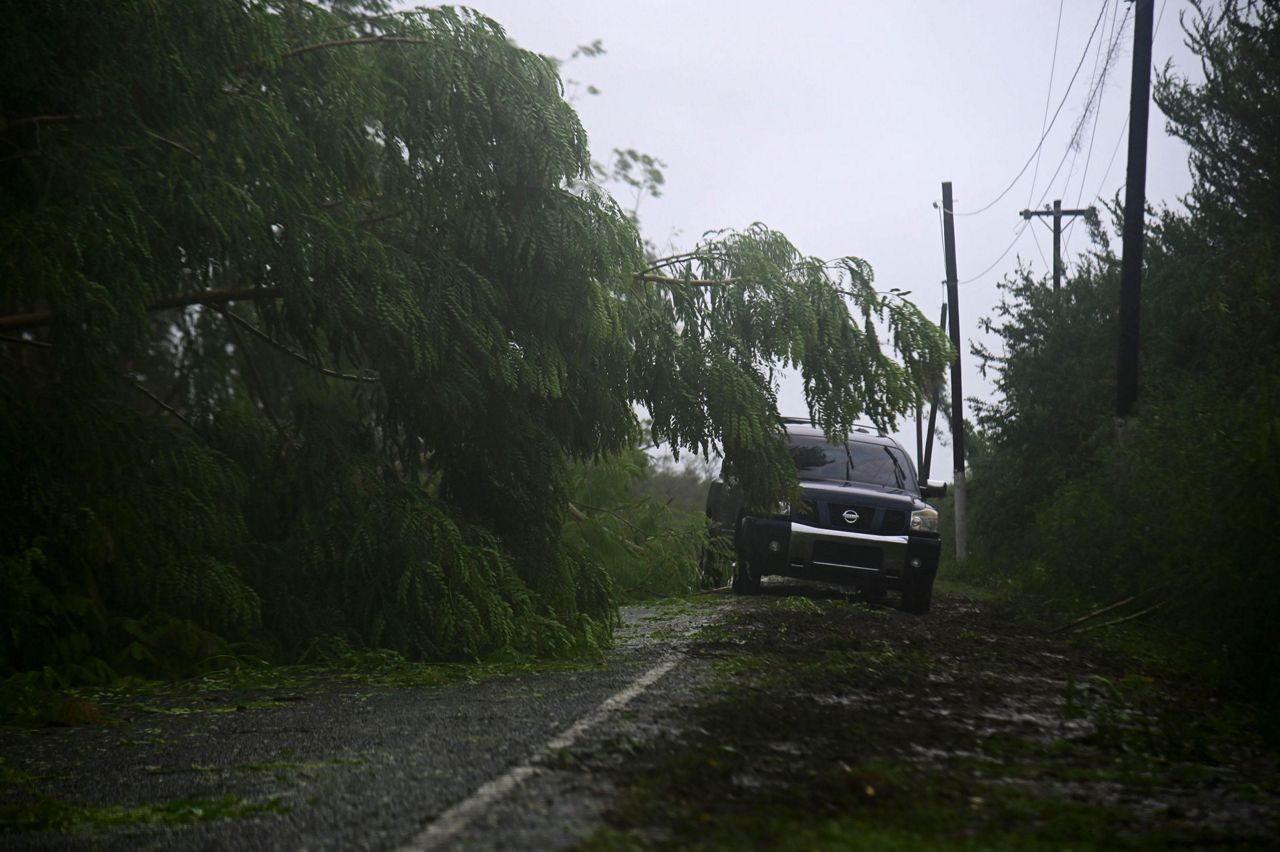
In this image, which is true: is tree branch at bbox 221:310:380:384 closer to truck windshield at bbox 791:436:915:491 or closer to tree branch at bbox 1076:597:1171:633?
truck windshield at bbox 791:436:915:491

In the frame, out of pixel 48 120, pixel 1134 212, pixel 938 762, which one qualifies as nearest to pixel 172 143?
pixel 48 120

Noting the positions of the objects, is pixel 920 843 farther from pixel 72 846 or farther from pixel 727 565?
pixel 727 565

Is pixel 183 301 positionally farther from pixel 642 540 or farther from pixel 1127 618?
pixel 1127 618

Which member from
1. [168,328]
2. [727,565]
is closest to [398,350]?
[168,328]

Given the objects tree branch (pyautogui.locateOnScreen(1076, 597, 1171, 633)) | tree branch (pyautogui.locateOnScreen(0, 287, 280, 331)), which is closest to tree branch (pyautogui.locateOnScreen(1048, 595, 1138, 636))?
tree branch (pyautogui.locateOnScreen(1076, 597, 1171, 633))

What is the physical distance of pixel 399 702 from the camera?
7457 millimetres

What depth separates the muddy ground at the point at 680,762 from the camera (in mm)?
4145

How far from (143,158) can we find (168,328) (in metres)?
5.98

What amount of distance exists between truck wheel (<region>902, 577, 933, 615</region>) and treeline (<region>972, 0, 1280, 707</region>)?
155 centimetres

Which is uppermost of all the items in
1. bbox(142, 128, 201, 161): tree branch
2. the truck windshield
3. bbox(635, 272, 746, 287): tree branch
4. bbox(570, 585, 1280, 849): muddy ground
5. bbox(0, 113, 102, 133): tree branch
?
bbox(0, 113, 102, 133): tree branch

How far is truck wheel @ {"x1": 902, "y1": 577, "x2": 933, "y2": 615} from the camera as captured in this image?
14.7 metres

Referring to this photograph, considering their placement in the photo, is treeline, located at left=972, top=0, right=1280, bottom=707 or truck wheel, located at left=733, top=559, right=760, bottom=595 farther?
truck wheel, located at left=733, top=559, right=760, bottom=595

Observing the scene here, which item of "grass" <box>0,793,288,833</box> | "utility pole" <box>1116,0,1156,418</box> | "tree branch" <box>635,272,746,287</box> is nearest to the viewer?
"grass" <box>0,793,288,833</box>

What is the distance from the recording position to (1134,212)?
54.2 ft
